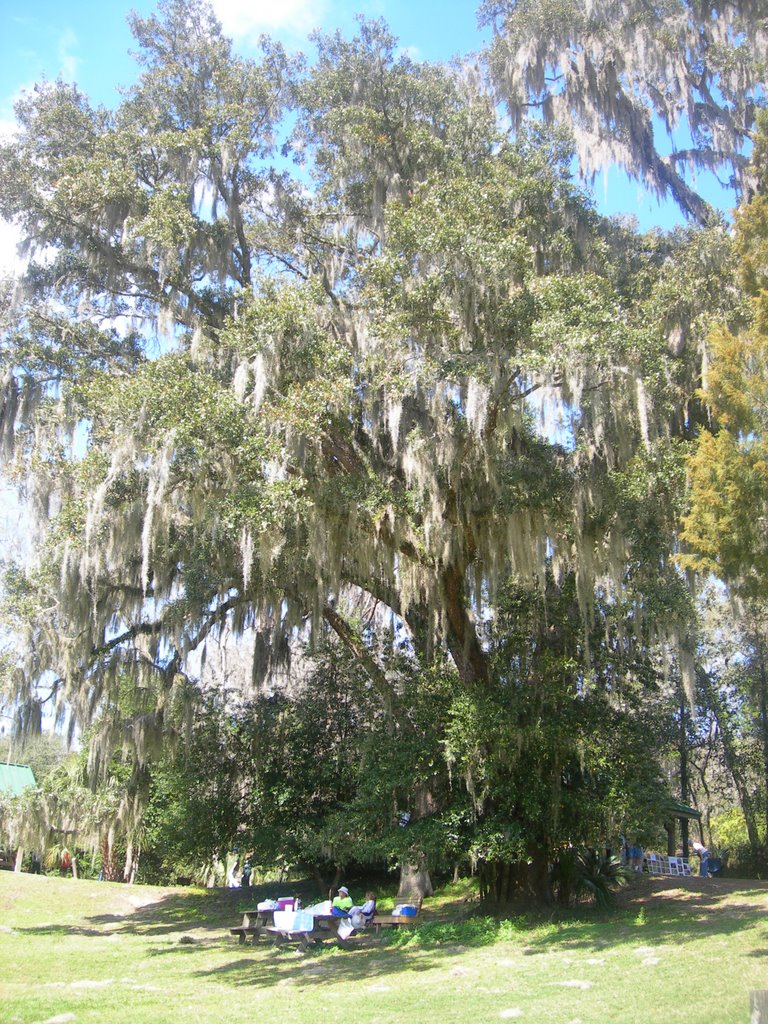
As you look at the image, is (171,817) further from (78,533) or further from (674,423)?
(674,423)

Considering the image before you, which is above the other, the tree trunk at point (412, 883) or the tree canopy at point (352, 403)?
the tree canopy at point (352, 403)

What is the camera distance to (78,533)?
11375 millimetres

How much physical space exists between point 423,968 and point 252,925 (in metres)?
3.51

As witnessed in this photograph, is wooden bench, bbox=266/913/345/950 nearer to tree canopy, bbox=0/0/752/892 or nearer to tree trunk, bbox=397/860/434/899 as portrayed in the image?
tree canopy, bbox=0/0/752/892

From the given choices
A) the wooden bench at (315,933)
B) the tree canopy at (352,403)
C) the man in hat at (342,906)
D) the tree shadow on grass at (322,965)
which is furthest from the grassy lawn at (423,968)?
the tree canopy at (352,403)

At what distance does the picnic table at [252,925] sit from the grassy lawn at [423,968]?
19cm

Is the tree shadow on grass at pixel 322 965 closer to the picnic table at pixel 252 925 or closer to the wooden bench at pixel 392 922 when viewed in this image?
the picnic table at pixel 252 925

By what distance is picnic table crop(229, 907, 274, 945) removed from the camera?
11.2 metres

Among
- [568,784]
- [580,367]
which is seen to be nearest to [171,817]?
[568,784]

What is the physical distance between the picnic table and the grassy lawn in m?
0.19

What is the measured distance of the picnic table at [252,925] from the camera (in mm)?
11211

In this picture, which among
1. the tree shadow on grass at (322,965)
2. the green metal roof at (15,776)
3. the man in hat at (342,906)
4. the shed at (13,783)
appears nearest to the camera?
the tree shadow on grass at (322,965)

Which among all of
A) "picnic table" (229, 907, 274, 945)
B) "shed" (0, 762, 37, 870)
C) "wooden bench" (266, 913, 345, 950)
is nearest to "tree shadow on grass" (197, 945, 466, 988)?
"wooden bench" (266, 913, 345, 950)

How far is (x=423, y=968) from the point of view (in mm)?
8938
